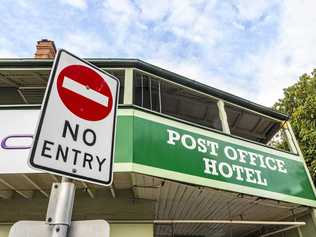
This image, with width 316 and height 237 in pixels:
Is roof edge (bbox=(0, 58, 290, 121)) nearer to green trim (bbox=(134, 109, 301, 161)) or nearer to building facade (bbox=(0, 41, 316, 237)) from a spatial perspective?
building facade (bbox=(0, 41, 316, 237))

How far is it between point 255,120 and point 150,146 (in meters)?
5.12

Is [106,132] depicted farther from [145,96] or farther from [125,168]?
[145,96]

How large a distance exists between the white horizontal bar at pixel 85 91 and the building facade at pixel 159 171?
10.6ft

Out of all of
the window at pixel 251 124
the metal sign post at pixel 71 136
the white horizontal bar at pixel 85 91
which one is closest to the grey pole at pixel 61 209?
the metal sign post at pixel 71 136

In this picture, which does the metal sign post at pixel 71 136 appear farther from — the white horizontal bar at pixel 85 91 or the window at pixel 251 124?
the window at pixel 251 124

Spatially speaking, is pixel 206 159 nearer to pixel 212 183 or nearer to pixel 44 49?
pixel 212 183

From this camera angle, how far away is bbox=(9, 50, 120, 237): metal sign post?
4.97ft

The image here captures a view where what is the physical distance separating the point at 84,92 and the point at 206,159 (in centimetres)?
464

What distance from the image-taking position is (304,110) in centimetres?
1413

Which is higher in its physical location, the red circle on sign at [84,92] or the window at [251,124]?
the window at [251,124]

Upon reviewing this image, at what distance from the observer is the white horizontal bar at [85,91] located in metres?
1.85

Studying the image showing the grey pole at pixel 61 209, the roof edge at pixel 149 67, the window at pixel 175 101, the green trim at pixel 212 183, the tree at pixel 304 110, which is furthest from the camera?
the tree at pixel 304 110

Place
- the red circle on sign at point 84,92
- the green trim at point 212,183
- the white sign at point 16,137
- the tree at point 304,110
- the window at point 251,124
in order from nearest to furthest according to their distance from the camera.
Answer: the red circle on sign at point 84,92 → the white sign at point 16,137 → the green trim at point 212,183 → the window at point 251,124 → the tree at point 304,110

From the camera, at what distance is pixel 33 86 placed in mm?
7715
